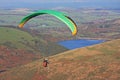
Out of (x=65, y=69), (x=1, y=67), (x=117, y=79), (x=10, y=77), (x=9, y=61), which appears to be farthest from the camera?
(x=9, y=61)

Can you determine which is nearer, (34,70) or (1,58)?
(34,70)

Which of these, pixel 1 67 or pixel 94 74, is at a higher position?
pixel 94 74

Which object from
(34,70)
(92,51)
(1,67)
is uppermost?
(92,51)

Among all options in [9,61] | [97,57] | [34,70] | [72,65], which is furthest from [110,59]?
[9,61]

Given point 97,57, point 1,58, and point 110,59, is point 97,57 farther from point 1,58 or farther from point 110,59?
point 1,58

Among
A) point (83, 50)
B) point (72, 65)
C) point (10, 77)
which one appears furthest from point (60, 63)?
point (10, 77)

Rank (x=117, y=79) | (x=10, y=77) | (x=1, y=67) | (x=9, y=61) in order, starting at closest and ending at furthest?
1. (x=117, y=79)
2. (x=10, y=77)
3. (x=1, y=67)
4. (x=9, y=61)
